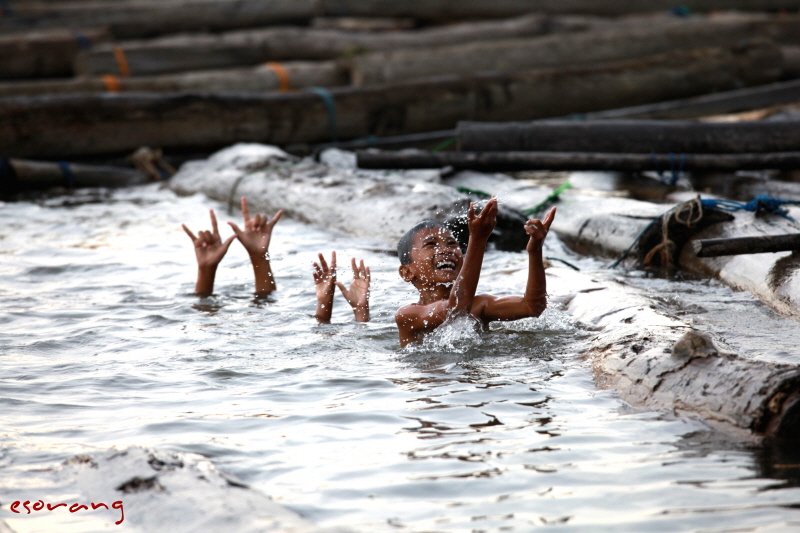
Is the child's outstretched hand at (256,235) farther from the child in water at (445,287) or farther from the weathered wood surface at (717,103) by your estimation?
the weathered wood surface at (717,103)

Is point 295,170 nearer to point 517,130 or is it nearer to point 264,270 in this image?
point 517,130

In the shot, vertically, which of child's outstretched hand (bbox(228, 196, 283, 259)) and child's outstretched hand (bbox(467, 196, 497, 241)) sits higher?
child's outstretched hand (bbox(467, 196, 497, 241))

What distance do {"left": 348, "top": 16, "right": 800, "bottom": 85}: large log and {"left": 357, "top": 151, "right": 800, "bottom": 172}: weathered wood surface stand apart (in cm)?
438

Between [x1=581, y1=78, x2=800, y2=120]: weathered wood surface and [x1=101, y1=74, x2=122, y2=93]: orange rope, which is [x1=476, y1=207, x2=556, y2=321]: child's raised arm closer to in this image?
[x1=581, y1=78, x2=800, y2=120]: weathered wood surface

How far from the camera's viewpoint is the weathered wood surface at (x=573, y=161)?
24.9 ft

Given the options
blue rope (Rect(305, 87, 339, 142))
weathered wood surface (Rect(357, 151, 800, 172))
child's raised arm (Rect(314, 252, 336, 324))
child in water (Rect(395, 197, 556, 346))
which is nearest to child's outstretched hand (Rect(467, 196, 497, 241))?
child in water (Rect(395, 197, 556, 346))

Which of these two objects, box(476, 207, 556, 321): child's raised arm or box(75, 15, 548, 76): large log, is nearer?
box(476, 207, 556, 321): child's raised arm

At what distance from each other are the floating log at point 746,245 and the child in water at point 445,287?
0.86 meters

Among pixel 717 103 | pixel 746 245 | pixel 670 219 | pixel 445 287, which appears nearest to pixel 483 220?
pixel 445 287

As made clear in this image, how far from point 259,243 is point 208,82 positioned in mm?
7531

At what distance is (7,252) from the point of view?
729 centimetres

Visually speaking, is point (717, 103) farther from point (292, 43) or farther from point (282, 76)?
point (292, 43)

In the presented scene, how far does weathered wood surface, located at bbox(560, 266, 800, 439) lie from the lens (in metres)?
2.94

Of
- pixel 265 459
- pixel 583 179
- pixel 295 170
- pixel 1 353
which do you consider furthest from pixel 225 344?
pixel 583 179
